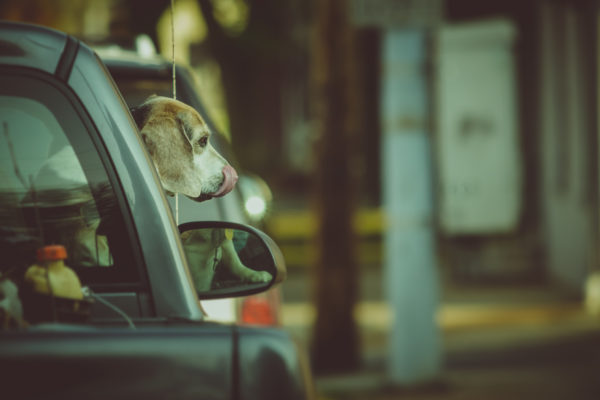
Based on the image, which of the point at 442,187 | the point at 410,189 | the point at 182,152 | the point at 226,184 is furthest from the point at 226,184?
the point at 442,187

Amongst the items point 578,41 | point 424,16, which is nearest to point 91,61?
point 424,16

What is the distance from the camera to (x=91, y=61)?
75.4 inches

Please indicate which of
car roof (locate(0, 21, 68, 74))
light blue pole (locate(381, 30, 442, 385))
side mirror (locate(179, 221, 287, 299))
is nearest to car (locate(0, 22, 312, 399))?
car roof (locate(0, 21, 68, 74))

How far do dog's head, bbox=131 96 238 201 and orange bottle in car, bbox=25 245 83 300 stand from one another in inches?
10.8

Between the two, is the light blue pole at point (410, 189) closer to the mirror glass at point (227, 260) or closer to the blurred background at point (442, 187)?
the blurred background at point (442, 187)

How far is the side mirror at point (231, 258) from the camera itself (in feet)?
6.89

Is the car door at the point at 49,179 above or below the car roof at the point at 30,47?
below

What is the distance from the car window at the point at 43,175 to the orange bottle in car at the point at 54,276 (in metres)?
0.07

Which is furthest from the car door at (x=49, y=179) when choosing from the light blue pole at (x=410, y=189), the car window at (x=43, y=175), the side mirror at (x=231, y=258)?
the light blue pole at (x=410, y=189)

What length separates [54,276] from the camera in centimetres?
180

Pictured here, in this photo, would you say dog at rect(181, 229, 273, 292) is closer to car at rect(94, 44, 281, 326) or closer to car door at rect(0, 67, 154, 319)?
car at rect(94, 44, 281, 326)

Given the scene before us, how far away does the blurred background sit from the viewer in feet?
24.8

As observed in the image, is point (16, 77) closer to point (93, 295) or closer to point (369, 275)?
point (93, 295)

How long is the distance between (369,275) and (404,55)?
804cm
